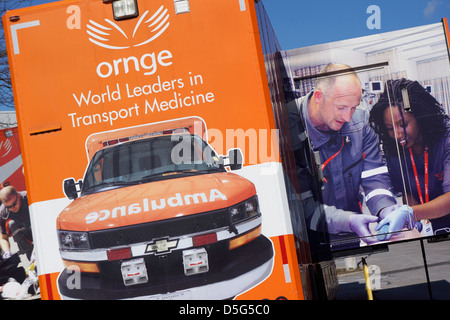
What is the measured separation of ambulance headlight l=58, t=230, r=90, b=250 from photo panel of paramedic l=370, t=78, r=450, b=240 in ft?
12.9

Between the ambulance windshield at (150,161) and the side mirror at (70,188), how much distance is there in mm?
77

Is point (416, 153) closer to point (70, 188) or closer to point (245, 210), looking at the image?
point (245, 210)

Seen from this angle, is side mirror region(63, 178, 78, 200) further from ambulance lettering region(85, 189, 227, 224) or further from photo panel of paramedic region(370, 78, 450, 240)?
photo panel of paramedic region(370, 78, 450, 240)

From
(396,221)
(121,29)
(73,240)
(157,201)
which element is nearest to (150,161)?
(157,201)

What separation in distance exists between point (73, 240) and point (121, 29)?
1765mm

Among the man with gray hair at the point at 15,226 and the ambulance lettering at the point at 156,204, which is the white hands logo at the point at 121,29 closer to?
the ambulance lettering at the point at 156,204

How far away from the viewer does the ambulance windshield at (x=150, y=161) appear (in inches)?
190

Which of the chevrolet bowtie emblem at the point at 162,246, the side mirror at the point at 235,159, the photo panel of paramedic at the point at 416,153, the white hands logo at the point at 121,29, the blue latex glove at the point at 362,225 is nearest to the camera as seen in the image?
the chevrolet bowtie emblem at the point at 162,246

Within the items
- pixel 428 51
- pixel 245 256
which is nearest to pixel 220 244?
pixel 245 256

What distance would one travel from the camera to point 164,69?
4.91 metres

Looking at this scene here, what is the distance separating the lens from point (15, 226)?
9.41 m

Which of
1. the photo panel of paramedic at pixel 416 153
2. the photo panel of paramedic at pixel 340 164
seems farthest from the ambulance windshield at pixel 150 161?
the photo panel of paramedic at pixel 416 153

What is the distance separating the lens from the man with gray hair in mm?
9367

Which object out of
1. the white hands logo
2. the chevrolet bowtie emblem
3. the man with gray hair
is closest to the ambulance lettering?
the chevrolet bowtie emblem
